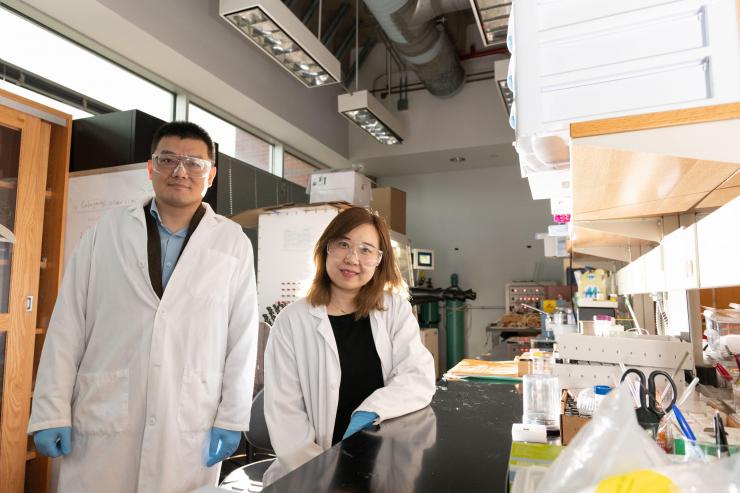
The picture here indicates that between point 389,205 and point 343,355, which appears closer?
point 343,355

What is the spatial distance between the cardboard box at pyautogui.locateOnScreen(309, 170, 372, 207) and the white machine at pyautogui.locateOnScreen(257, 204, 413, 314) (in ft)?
0.96

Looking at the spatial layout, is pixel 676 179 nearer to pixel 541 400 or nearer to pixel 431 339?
pixel 541 400

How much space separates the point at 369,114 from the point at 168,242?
10.6ft

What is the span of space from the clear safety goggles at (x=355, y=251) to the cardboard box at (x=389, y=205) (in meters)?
3.20

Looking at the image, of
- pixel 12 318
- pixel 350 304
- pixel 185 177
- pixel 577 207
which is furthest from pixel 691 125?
pixel 12 318

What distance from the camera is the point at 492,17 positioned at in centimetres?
304

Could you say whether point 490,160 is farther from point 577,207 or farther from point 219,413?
point 219,413

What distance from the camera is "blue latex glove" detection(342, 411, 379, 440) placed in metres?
1.26

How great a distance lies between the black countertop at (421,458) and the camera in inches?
35.3

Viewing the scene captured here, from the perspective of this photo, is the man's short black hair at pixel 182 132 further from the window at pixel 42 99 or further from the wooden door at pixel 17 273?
the window at pixel 42 99

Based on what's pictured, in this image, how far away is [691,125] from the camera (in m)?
0.90

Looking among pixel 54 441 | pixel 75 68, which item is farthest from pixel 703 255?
pixel 75 68

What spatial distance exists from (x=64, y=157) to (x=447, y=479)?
8.58ft

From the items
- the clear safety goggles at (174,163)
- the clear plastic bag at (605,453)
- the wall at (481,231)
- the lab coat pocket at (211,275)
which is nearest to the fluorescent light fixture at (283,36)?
the clear safety goggles at (174,163)
